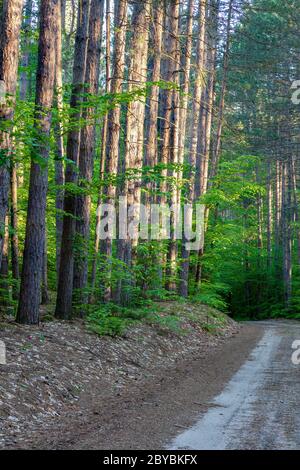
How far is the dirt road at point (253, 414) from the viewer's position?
6852 millimetres

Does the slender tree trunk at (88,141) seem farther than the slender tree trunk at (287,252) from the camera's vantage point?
No

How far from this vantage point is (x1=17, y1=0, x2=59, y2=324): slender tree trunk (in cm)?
1157

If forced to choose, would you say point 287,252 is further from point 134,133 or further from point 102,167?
point 134,133

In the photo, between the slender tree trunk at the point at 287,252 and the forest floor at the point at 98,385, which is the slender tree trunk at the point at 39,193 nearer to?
the forest floor at the point at 98,385

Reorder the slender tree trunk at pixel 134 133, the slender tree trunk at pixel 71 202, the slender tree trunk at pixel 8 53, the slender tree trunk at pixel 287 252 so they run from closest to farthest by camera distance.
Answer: the slender tree trunk at pixel 8 53 < the slender tree trunk at pixel 71 202 < the slender tree trunk at pixel 134 133 < the slender tree trunk at pixel 287 252

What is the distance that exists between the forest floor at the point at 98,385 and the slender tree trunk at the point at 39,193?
2.06 feet

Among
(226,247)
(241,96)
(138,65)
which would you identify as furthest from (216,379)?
(241,96)

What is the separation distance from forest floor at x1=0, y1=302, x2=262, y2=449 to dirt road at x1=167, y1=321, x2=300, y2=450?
1.11 feet

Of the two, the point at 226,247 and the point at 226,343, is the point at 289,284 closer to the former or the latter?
the point at 226,247

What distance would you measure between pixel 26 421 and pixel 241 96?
3759 cm

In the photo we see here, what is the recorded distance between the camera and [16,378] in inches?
337

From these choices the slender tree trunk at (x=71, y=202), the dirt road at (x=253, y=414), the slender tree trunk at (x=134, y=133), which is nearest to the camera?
the dirt road at (x=253, y=414)

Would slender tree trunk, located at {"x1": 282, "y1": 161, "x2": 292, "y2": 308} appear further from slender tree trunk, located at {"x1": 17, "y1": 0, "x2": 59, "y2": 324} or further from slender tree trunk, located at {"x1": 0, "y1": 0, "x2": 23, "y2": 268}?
slender tree trunk, located at {"x1": 0, "y1": 0, "x2": 23, "y2": 268}

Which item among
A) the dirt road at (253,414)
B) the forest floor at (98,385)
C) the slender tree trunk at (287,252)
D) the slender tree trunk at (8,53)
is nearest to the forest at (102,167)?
the slender tree trunk at (8,53)
